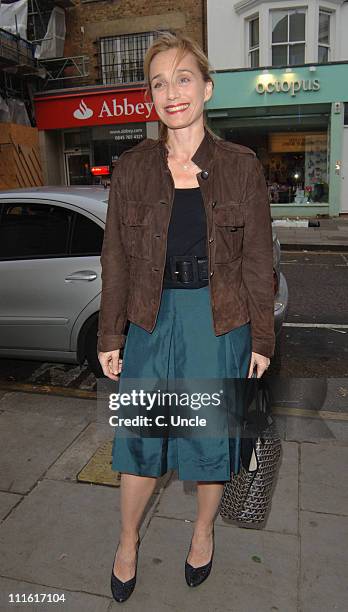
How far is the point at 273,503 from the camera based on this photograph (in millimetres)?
2838

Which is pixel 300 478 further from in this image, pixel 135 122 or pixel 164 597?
pixel 135 122

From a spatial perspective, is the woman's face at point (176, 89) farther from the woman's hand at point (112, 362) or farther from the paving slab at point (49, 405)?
the paving slab at point (49, 405)

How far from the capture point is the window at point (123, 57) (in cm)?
1662

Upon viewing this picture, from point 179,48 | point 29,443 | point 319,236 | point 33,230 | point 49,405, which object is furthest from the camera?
point 319,236

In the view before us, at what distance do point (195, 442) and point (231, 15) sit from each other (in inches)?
645

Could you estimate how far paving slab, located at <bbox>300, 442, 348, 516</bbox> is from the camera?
2824 millimetres

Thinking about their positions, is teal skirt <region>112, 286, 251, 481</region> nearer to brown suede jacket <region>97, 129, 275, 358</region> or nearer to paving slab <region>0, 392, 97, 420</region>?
brown suede jacket <region>97, 129, 275, 358</region>

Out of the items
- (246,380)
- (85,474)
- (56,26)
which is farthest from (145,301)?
(56,26)

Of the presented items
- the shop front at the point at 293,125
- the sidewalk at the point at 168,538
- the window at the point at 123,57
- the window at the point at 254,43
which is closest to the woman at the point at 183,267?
the sidewalk at the point at 168,538

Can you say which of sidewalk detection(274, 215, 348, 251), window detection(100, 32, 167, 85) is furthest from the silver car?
window detection(100, 32, 167, 85)

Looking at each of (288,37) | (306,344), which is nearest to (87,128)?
(288,37)

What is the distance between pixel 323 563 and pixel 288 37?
16226mm

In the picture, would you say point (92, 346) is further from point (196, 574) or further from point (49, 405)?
point (196, 574)

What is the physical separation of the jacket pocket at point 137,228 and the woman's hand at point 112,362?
44 cm
